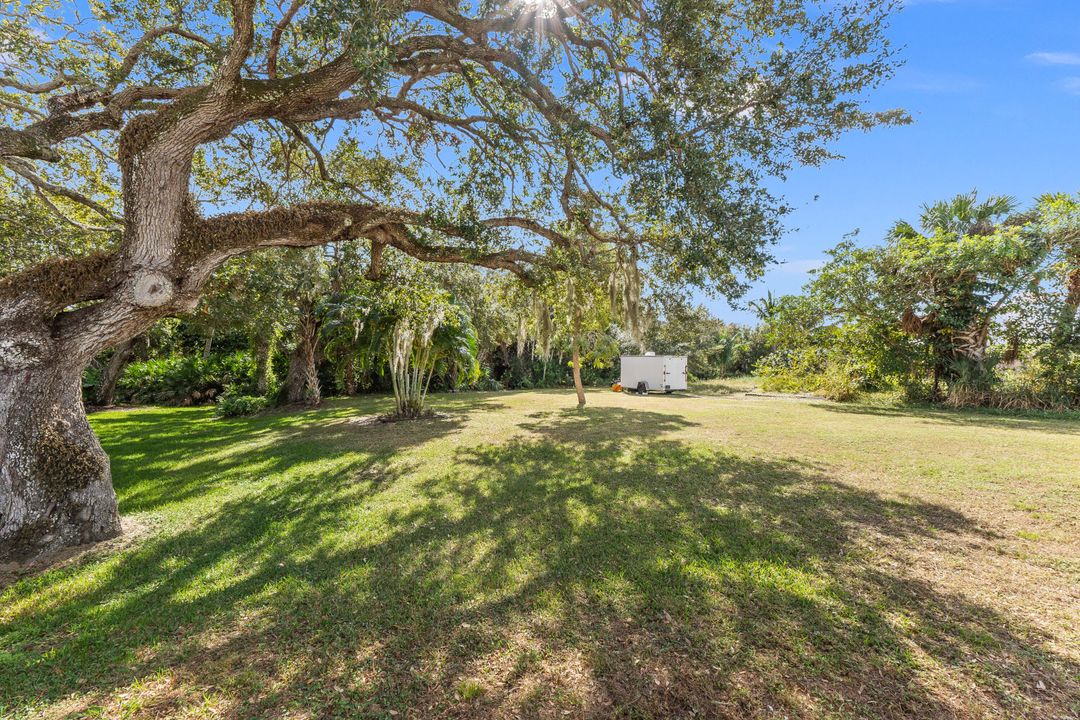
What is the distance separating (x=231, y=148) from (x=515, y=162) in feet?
18.8

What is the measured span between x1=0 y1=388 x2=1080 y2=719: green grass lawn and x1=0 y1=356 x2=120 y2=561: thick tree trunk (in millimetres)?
426

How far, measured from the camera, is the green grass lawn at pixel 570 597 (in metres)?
2.05

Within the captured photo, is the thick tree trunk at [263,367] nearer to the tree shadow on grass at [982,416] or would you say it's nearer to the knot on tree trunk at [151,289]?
the knot on tree trunk at [151,289]

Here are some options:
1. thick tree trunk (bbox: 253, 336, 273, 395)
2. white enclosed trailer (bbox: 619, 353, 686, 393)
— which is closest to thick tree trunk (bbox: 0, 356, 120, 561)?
thick tree trunk (bbox: 253, 336, 273, 395)

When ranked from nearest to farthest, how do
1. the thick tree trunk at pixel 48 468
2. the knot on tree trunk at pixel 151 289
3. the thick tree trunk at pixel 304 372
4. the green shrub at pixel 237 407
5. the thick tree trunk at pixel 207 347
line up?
the thick tree trunk at pixel 48 468 < the knot on tree trunk at pixel 151 289 < the green shrub at pixel 237 407 < the thick tree trunk at pixel 304 372 < the thick tree trunk at pixel 207 347

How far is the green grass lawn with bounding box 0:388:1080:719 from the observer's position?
2047 millimetres

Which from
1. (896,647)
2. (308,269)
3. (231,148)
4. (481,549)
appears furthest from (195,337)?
(896,647)

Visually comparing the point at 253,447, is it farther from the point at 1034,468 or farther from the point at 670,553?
the point at 1034,468

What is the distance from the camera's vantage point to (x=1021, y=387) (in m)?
12.6

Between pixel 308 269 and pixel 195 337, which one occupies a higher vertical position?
pixel 308 269

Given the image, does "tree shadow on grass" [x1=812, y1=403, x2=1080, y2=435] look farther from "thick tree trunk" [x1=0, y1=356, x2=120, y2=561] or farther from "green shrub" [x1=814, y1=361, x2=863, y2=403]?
"thick tree trunk" [x1=0, y1=356, x2=120, y2=561]

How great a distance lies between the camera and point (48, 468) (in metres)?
3.66

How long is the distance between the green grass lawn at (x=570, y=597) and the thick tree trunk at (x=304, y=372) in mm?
8582

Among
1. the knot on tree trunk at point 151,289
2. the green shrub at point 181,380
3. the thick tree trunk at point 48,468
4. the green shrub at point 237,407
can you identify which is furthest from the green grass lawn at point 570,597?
the green shrub at point 181,380
